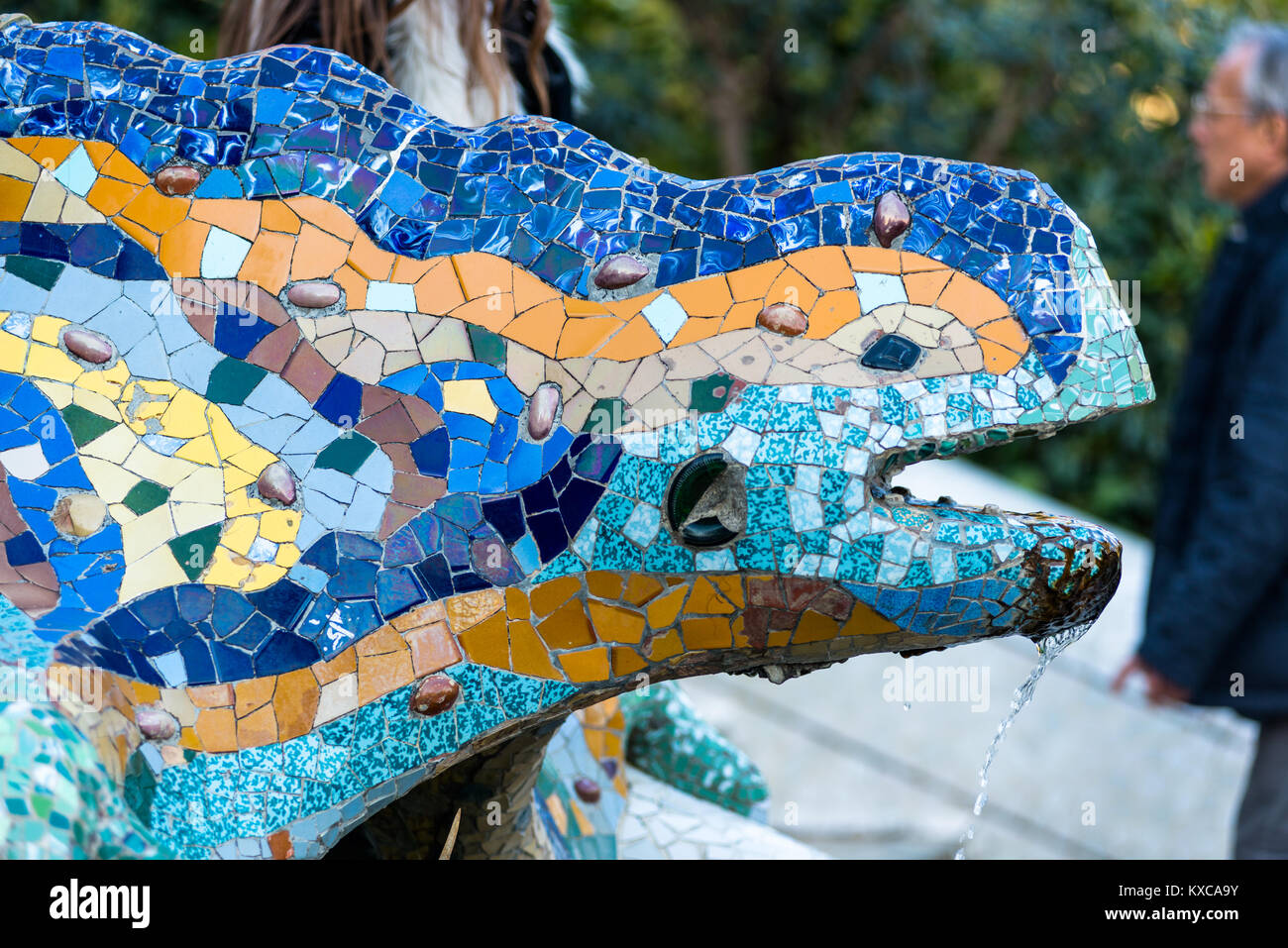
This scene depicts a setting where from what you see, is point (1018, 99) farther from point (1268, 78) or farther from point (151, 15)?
point (1268, 78)

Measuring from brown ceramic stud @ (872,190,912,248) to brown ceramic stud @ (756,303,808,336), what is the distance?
13cm

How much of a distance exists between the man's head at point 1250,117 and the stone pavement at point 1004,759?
1992 millimetres

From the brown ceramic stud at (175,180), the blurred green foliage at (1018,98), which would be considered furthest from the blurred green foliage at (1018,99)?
the brown ceramic stud at (175,180)

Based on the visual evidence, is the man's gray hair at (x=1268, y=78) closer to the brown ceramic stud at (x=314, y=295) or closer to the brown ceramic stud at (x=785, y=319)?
the brown ceramic stud at (x=785, y=319)

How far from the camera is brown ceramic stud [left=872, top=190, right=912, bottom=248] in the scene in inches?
63.5

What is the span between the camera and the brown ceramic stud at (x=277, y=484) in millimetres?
1633

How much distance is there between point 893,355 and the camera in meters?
1.58

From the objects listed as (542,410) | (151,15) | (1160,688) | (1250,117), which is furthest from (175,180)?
(151,15)

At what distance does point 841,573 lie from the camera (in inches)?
61.9

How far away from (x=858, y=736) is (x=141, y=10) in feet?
14.0

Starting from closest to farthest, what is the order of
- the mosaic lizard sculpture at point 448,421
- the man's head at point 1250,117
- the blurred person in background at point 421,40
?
the mosaic lizard sculpture at point 448,421
the blurred person in background at point 421,40
the man's head at point 1250,117

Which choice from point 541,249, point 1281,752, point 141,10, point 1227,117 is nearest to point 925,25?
point 141,10

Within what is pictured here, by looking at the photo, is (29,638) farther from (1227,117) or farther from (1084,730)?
(1084,730)

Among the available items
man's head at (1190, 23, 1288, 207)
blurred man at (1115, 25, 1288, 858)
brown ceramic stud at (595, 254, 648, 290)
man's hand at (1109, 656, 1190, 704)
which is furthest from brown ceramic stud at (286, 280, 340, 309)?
man's head at (1190, 23, 1288, 207)
